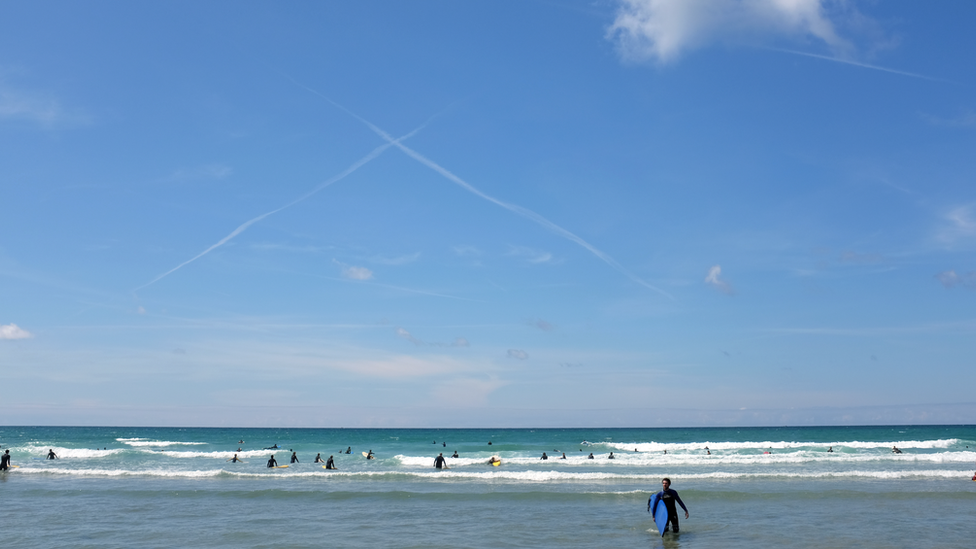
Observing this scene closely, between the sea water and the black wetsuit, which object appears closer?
the sea water

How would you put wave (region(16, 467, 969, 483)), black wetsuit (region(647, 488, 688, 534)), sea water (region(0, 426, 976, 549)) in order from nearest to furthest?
1. sea water (region(0, 426, 976, 549))
2. black wetsuit (region(647, 488, 688, 534))
3. wave (region(16, 467, 969, 483))

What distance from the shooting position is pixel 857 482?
29484 mm

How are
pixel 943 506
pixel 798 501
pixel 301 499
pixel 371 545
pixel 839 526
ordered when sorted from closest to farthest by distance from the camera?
pixel 371 545, pixel 839 526, pixel 943 506, pixel 798 501, pixel 301 499

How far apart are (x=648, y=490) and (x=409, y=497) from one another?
33.4 ft

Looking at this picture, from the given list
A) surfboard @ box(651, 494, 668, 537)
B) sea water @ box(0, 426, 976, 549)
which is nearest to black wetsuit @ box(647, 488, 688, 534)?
surfboard @ box(651, 494, 668, 537)

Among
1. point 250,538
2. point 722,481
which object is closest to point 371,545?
point 250,538

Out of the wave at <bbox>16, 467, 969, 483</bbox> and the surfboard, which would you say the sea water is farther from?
the surfboard

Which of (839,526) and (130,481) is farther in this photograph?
(130,481)

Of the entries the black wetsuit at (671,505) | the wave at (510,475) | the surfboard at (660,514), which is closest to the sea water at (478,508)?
the wave at (510,475)

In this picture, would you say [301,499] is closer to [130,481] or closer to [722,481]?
[130,481]

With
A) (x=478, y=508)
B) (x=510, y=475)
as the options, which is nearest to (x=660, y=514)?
(x=478, y=508)

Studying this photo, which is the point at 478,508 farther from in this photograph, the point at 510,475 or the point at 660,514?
the point at 510,475

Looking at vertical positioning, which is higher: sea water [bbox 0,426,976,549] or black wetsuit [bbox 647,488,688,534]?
black wetsuit [bbox 647,488,688,534]

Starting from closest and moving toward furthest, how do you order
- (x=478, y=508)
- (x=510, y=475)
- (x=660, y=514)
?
(x=660, y=514) → (x=478, y=508) → (x=510, y=475)
